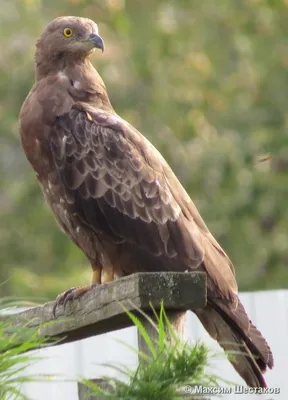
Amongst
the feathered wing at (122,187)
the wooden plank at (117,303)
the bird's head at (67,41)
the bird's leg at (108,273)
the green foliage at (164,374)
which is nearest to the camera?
the green foliage at (164,374)

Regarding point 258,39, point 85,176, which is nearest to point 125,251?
point 85,176

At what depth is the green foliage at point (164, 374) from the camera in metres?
4.10

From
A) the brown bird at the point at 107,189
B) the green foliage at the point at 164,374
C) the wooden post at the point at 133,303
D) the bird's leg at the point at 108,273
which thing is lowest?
the green foliage at the point at 164,374

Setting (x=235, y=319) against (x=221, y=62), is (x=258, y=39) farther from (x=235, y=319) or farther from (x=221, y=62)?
(x=235, y=319)

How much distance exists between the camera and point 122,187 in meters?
6.24

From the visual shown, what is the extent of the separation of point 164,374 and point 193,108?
11.7 meters

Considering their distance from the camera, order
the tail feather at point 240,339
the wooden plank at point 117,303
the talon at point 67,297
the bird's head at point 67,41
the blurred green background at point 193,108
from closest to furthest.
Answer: the wooden plank at point 117,303 → the talon at point 67,297 → the tail feather at point 240,339 → the bird's head at point 67,41 → the blurred green background at point 193,108

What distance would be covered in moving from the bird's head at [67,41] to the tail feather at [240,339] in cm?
184

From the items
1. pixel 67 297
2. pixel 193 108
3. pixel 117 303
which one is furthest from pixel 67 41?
pixel 193 108

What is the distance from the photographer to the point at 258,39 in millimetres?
15141

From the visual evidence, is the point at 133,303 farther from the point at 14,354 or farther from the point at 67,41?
the point at 67,41

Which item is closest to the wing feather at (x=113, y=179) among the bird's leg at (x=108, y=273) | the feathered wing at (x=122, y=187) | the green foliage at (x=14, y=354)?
the feathered wing at (x=122, y=187)

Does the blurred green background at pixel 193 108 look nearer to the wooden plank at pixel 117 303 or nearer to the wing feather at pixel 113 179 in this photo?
the wing feather at pixel 113 179

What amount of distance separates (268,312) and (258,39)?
8836 mm
